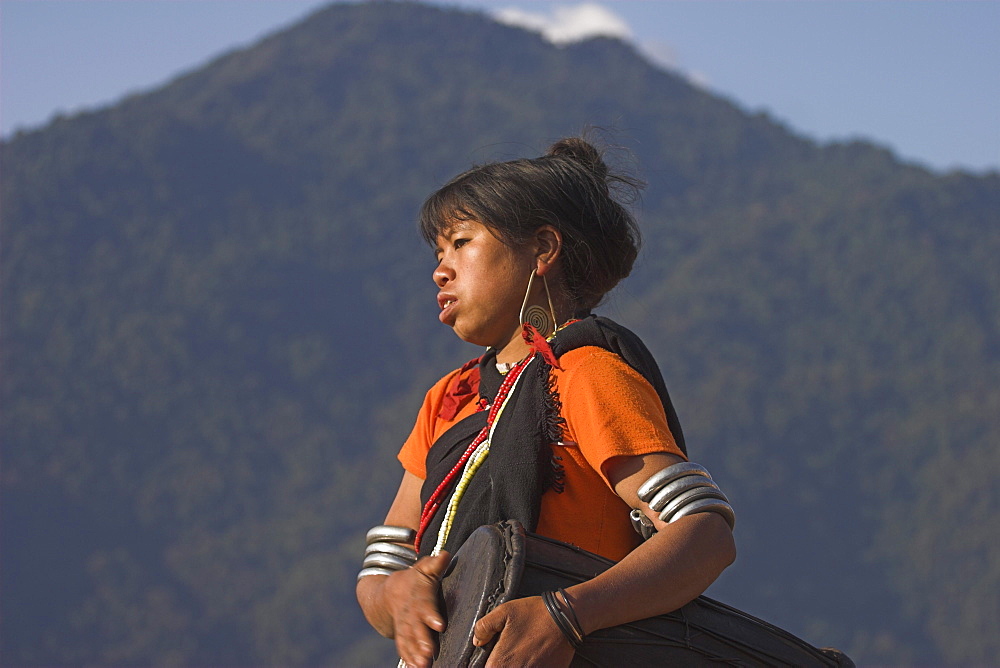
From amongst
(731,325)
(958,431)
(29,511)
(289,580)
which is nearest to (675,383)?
(731,325)

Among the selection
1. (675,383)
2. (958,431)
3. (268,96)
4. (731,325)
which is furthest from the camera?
(268,96)

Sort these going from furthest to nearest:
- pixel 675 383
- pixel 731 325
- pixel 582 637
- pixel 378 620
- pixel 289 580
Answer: pixel 731 325 → pixel 675 383 → pixel 289 580 → pixel 378 620 → pixel 582 637

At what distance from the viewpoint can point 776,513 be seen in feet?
161

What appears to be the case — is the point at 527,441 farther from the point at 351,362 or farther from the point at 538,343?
the point at 351,362

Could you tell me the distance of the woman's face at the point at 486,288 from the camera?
223cm

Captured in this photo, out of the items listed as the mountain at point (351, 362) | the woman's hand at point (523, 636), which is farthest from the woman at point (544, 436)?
the mountain at point (351, 362)

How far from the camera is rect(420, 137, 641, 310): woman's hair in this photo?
7.32 feet

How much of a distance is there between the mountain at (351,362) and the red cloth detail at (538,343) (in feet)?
131

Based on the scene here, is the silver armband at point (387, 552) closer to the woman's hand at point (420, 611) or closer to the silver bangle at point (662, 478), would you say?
the woman's hand at point (420, 611)

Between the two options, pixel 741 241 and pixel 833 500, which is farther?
pixel 741 241

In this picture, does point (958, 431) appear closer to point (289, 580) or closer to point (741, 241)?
point (741, 241)

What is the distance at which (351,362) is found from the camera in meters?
65.5

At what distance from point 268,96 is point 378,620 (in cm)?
8809

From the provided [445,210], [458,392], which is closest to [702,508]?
[458,392]
